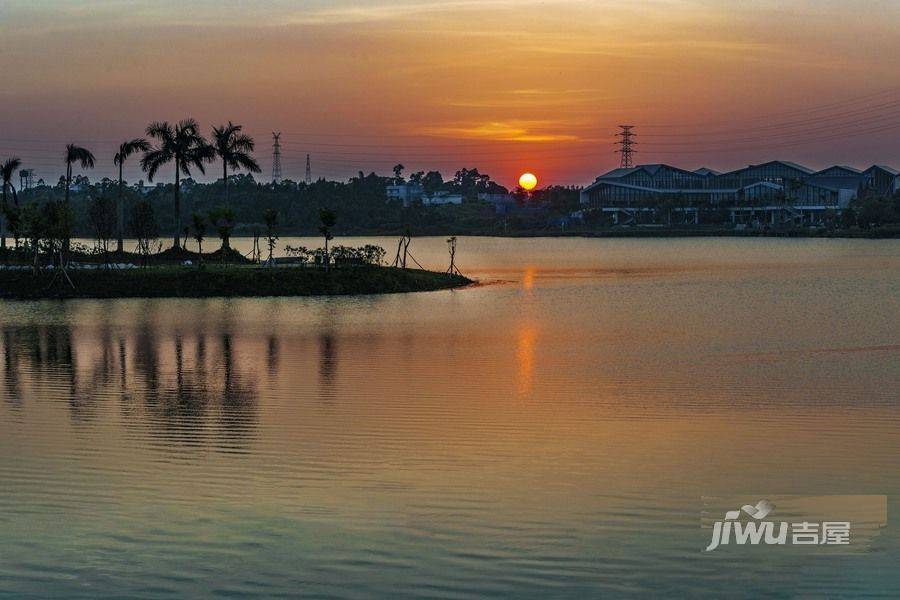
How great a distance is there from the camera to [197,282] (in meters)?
63.2

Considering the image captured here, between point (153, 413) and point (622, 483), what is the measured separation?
39.4 ft

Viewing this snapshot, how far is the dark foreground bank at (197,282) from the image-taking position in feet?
203

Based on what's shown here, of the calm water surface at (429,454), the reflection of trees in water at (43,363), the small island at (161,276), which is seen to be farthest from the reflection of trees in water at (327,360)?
the small island at (161,276)

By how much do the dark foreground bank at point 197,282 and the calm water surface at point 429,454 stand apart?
15520mm

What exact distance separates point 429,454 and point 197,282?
147 ft

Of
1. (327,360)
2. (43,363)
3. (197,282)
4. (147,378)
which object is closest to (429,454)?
(147,378)

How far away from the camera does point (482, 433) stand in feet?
75.3

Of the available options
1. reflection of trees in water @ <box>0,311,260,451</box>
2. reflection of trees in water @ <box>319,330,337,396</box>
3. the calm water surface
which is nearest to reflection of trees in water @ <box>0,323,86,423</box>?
reflection of trees in water @ <box>0,311,260,451</box>

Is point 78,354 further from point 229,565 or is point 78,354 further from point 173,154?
point 173,154

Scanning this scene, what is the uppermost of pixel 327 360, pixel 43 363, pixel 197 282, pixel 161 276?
pixel 161 276

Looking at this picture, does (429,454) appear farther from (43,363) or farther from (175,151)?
(175,151)

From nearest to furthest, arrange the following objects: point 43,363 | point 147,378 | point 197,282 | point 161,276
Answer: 1. point 147,378
2. point 43,363
3. point 197,282
4. point 161,276

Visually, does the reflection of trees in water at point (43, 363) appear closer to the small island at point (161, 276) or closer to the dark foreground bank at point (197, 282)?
the dark foreground bank at point (197, 282)

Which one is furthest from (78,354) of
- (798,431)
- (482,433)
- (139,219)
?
(139,219)
